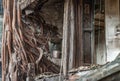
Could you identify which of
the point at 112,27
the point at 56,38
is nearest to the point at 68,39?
the point at 112,27

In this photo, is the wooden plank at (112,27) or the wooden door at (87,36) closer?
the wooden plank at (112,27)

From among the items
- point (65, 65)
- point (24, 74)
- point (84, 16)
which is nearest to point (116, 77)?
point (65, 65)

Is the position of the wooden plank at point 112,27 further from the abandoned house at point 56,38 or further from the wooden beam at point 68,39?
the wooden beam at point 68,39

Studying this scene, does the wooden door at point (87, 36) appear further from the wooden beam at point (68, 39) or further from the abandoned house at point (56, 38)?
the wooden beam at point (68, 39)

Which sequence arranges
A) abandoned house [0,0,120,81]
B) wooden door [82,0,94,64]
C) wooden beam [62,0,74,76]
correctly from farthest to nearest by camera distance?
wooden door [82,0,94,64] < abandoned house [0,0,120,81] < wooden beam [62,0,74,76]

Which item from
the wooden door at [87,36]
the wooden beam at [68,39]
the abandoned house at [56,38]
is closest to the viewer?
the wooden beam at [68,39]

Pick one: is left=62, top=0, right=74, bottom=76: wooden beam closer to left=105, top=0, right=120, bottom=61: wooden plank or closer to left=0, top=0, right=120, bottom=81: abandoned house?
left=0, top=0, right=120, bottom=81: abandoned house

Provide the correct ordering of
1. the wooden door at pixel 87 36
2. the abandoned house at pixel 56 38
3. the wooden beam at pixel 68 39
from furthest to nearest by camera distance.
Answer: the wooden door at pixel 87 36 → the abandoned house at pixel 56 38 → the wooden beam at pixel 68 39

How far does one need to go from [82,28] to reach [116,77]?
341cm

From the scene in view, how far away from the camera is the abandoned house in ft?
20.6

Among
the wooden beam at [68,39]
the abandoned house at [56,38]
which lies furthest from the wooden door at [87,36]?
the wooden beam at [68,39]

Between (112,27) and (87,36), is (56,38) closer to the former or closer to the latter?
(87,36)

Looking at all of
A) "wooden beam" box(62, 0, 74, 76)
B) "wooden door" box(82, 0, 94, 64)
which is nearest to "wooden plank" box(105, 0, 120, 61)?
"wooden door" box(82, 0, 94, 64)

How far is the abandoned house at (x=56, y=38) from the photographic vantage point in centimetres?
629
